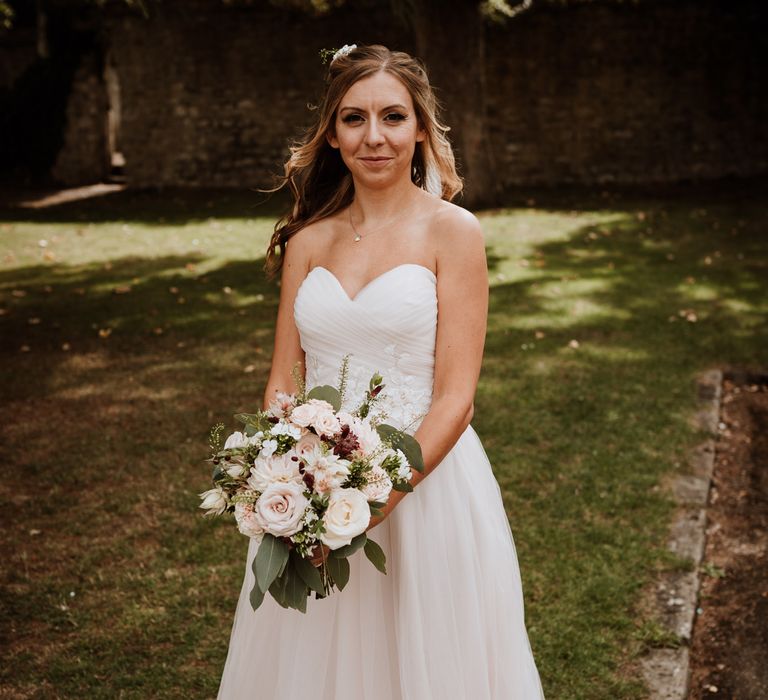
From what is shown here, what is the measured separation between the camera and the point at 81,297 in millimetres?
9844

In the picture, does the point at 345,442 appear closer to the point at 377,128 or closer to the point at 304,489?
the point at 304,489

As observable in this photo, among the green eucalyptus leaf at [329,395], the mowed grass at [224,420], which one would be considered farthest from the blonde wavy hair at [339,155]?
the mowed grass at [224,420]

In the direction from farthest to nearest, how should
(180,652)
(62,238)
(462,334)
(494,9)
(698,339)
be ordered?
(494,9) < (62,238) < (698,339) < (180,652) < (462,334)

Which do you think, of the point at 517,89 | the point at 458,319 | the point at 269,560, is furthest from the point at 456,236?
the point at 517,89

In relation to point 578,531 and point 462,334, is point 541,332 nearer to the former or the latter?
point 578,531

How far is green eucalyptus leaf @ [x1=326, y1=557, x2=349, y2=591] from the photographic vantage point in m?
2.03

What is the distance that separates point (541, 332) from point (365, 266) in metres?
5.86

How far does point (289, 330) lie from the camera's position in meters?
2.75

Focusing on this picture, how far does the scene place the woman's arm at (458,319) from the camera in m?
2.41

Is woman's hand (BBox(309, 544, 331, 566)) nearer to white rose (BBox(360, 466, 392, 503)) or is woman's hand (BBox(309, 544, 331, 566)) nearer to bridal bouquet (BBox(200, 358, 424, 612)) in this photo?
bridal bouquet (BBox(200, 358, 424, 612))

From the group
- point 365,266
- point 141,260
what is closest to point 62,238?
point 141,260

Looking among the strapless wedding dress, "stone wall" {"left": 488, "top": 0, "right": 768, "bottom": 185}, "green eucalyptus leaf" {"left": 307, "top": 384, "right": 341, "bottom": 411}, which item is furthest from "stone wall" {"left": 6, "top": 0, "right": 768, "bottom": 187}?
"green eucalyptus leaf" {"left": 307, "top": 384, "right": 341, "bottom": 411}

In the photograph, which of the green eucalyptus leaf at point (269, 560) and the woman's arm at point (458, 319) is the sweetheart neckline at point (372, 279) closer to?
the woman's arm at point (458, 319)

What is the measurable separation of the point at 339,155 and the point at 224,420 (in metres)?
3.78
